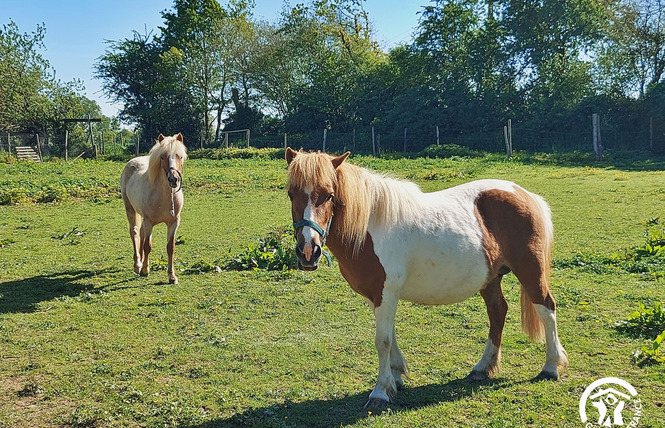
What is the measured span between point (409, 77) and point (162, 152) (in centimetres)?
2888

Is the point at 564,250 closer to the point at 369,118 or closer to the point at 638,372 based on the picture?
the point at 638,372

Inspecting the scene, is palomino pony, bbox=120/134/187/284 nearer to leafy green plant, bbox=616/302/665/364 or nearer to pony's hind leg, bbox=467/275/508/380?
pony's hind leg, bbox=467/275/508/380

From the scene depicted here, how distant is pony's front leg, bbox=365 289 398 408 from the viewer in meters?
4.02

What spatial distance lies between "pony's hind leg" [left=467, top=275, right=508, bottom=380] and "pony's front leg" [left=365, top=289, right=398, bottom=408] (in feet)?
2.88

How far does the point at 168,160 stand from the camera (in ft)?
26.1

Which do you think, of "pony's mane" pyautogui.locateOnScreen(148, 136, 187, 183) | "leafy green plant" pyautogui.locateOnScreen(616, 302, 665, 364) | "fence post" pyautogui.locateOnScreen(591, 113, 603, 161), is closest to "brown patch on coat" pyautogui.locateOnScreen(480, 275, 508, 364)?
"leafy green plant" pyautogui.locateOnScreen(616, 302, 665, 364)

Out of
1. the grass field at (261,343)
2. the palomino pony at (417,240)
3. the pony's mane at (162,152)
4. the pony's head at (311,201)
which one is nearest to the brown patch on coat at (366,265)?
the palomino pony at (417,240)

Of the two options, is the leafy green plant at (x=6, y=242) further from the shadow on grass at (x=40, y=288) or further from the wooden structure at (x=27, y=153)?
the wooden structure at (x=27, y=153)

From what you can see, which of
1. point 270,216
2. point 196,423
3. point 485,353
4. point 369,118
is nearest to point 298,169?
point 196,423

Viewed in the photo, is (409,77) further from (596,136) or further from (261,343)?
(261,343)

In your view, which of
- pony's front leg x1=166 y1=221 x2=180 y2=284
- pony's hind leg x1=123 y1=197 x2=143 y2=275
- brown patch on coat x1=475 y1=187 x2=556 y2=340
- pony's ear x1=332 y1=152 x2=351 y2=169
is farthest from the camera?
pony's hind leg x1=123 y1=197 x2=143 y2=275

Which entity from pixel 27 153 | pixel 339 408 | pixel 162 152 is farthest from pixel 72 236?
pixel 27 153

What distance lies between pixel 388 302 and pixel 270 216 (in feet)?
30.8

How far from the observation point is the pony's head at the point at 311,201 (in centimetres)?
362
